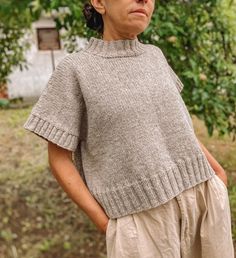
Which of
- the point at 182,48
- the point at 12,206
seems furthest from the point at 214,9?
the point at 12,206

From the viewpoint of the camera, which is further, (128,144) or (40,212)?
(40,212)

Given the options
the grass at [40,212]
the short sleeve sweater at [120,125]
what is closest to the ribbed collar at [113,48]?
the short sleeve sweater at [120,125]

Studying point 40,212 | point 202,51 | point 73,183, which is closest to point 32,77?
point 40,212

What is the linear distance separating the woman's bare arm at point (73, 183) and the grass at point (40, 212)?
199cm

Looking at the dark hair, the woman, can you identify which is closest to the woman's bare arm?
the woman

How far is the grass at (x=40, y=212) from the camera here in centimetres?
340

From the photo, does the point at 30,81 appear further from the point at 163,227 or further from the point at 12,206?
the point at 163,227

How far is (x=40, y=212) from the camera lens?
3918 mm

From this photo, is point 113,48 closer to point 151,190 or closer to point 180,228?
point 151,190

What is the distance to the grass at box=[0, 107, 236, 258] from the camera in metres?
3.40

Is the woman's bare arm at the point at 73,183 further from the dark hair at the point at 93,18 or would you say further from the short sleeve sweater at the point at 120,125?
the dark hair at the point at 93,18

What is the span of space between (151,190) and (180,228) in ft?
0.56

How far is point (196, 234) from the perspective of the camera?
149cm

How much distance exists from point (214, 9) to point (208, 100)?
0.83 meters
